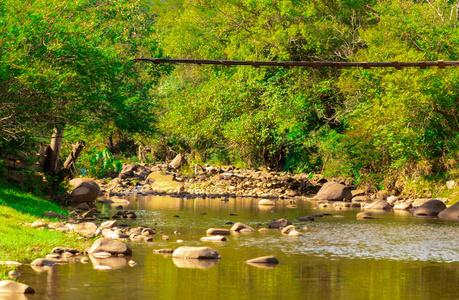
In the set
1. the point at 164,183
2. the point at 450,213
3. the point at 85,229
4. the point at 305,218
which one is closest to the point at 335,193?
the point at 450,213

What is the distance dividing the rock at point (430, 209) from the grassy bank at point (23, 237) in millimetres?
14192

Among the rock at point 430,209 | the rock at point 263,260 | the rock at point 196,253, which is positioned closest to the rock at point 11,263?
the rock at point 196,253

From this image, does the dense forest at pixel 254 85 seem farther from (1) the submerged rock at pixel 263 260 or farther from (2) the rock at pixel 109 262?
(1) the submerged rock at pixel 263 260

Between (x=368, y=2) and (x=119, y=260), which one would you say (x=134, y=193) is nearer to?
(x=368, y=2)

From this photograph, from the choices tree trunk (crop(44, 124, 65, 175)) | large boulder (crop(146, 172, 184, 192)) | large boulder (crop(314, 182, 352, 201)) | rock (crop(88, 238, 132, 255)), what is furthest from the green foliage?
rock (crop(88, 238, 132, 255))

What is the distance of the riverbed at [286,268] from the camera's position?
9.23 meters

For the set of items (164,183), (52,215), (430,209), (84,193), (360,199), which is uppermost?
(164,183)

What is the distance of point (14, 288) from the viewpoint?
860 centimetres

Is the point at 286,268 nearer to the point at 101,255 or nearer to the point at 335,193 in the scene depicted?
the point at 101,255

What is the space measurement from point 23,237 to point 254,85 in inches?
959

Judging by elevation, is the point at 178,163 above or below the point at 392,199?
above

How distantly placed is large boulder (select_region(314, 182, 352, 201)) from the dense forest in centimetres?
142

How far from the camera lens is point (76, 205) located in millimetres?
23453

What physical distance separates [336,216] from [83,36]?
11079mm
